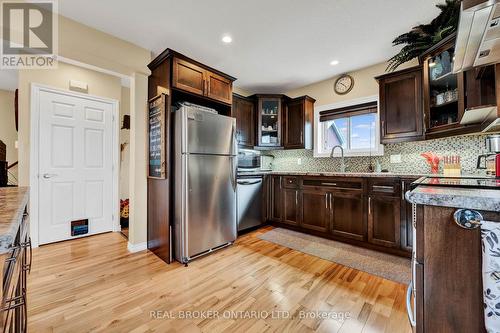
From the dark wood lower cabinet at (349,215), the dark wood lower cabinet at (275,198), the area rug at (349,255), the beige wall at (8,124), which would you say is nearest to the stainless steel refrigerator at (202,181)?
the area rug at (349,255)

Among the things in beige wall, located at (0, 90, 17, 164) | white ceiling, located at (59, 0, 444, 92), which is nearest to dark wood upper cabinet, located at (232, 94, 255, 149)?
white ceiling, located at (59, 0, 444, 92)

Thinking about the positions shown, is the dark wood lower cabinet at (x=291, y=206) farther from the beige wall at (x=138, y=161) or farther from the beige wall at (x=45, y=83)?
the beige wall at (x=45, y=83)

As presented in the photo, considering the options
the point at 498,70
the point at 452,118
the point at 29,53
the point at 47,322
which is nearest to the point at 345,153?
the point at 452,118

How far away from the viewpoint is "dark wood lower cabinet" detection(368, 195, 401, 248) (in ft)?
7.63

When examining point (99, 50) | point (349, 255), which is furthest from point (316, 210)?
point (99, 50)

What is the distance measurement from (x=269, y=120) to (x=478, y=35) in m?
3.06

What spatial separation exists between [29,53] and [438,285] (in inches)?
154

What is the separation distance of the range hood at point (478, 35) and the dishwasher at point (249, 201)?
2.53 metres

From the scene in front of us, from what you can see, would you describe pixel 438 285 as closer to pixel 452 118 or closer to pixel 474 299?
pixel 474 299

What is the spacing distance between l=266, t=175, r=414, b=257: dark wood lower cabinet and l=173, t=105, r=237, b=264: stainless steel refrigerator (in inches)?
41.7

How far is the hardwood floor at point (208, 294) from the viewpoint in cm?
138

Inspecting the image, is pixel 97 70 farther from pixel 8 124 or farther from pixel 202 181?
pixel 8 124

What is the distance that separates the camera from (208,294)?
Answer: 1.70 metres

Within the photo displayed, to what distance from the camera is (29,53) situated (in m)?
2.31
